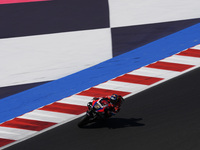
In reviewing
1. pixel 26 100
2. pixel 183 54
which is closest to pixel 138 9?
pixel 183 54

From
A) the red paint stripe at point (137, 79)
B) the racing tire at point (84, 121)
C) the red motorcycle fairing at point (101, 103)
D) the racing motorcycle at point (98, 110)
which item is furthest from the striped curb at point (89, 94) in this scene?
the red motorcycle fairing at point (101, 103)

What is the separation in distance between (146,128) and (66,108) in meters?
2.62

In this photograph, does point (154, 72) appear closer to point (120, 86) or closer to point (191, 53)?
point (120, 86)

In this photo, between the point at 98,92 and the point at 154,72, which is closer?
the point at 98,92

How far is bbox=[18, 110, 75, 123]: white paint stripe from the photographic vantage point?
35.0 ft

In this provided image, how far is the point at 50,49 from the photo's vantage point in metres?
13.6

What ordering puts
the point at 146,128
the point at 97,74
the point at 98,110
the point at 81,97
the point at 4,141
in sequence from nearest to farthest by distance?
the point at 146,128, the point at 98,110, the point at 4,141, the point at 81,97, the point at 97,74

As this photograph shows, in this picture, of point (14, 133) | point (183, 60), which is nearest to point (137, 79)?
point (183, 60)

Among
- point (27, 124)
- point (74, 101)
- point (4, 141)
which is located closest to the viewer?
point (4, 141)

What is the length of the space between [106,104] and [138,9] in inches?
241

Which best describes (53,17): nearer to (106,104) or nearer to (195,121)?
(106,104)

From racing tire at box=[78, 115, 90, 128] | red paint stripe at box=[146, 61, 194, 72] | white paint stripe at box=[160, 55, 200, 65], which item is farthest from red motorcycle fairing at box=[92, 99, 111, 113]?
white paint stripe at box=[160, 55, 200, 65]

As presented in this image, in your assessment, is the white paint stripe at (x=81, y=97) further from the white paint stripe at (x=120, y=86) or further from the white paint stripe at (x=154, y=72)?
the white paint stripe at (x=154, y=72)

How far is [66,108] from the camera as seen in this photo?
11055 mm
